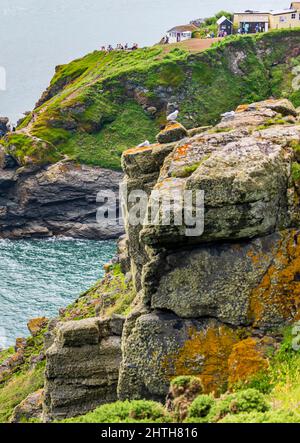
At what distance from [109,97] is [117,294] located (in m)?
113

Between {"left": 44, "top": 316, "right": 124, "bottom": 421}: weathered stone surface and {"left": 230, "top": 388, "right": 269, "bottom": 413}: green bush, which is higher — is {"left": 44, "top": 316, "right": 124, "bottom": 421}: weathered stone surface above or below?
below

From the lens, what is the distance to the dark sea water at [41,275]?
3386 inches

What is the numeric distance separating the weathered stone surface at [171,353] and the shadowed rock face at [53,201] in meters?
96.7

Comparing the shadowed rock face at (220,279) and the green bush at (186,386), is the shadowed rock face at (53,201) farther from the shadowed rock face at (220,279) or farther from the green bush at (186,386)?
the green bush at (186,386)

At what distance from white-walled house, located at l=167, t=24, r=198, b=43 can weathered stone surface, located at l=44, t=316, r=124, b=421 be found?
6253 inches

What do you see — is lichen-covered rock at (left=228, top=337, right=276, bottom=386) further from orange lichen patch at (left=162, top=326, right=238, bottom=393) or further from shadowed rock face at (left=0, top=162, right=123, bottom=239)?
shadowed rock face at (left=0, top=162, right=123, bottom=239)

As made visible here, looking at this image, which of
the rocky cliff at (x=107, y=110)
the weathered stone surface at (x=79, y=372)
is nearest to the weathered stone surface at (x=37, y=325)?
the weathered stone surface at (x=79, y=372)

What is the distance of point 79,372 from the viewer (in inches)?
1162

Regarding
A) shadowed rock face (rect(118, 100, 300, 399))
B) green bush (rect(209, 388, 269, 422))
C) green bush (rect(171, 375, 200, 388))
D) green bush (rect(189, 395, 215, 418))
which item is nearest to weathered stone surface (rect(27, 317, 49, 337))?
shadowed rock face (rect(118, 100, 300, 399))

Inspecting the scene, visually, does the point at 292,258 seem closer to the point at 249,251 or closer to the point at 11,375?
the point at 249,251

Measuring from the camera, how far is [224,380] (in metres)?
23.4

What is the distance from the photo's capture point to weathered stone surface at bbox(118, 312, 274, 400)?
23.8m

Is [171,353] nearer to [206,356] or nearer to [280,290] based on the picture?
[206,356]

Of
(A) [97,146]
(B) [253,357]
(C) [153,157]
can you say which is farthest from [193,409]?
(A) [97,146]
